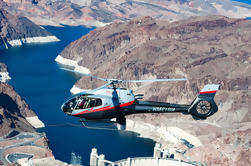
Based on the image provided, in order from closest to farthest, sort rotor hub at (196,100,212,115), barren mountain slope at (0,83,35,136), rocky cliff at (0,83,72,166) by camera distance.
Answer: rotor hub at (196,100,212,115) → rocky cliff at (0,83,72,166) → barren mountain slope at (0,83,35,136)

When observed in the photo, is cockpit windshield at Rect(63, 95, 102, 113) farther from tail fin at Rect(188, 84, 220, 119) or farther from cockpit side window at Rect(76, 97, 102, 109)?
tail fin at Rect(188, 84, 220, 119)

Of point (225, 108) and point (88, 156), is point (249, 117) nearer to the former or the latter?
point (225, 108)

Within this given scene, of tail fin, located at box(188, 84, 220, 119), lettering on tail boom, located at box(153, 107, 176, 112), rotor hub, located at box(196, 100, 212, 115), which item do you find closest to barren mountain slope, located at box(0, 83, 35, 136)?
A: lettering on tail boom, located at box(153, 107, 176, 112)

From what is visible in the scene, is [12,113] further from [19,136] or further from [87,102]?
[87,102]

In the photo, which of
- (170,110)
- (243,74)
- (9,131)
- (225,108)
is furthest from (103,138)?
(243,74)

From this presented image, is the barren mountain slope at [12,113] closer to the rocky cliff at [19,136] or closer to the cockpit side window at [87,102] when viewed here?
the rocky cliff at [19,136]

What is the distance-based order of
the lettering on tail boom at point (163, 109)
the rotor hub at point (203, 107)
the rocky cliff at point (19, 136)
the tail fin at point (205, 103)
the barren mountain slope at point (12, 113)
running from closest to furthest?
the tail fin at point (205, 103), the rotor hub at point (203, 107), the lettering on tail boom at point (163, 109), the rocky cliff at point (19, 136), the barren mountain slope at point (12, 113)

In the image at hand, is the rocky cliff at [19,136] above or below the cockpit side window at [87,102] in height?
below

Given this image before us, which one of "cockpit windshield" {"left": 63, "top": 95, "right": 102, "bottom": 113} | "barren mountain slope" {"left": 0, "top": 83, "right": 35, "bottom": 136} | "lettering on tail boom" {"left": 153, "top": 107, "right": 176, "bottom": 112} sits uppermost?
"cockpit windshield" {"left": 63, "top": 95, "right": 102, "bottom": 113}

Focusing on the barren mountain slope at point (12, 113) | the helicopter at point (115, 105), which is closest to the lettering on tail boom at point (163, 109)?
the helicopter at point (115, 105)
